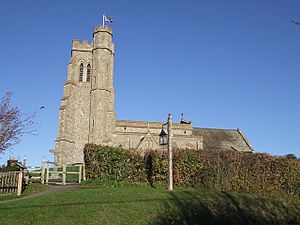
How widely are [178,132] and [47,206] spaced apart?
42958 millimetres

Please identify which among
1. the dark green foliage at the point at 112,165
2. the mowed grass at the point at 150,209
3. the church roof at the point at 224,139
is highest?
the church roof at the point at 224,139

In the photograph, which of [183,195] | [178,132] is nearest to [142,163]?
[183,195]

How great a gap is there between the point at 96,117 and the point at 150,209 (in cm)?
3605

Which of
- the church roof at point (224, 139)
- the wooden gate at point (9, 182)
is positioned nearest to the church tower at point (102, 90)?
the church roof at point (224, 139)

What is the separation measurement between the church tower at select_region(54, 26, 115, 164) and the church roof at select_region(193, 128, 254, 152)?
53.9ft

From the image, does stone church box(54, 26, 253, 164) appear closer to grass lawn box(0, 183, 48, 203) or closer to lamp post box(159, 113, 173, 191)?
lamp post box(159, 113, 173, 191)

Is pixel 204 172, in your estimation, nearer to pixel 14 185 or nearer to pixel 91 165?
pixel 91 165

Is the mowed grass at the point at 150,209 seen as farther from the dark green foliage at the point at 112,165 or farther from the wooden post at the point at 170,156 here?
the dark green foliage at the point at 112,165

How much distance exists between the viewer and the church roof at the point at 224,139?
54344 mm

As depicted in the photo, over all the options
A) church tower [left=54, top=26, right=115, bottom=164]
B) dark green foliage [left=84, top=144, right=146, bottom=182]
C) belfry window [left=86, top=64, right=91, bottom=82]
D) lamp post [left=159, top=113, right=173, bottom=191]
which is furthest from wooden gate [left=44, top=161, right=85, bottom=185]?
belfry window [left=86, top=64, right=91, bottom=82]

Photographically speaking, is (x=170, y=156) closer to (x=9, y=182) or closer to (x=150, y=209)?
(x=150, y=209)

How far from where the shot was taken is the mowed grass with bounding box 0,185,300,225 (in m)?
10.9

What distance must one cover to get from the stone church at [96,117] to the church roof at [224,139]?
0.19 m

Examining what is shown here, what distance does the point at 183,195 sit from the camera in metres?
15.0
